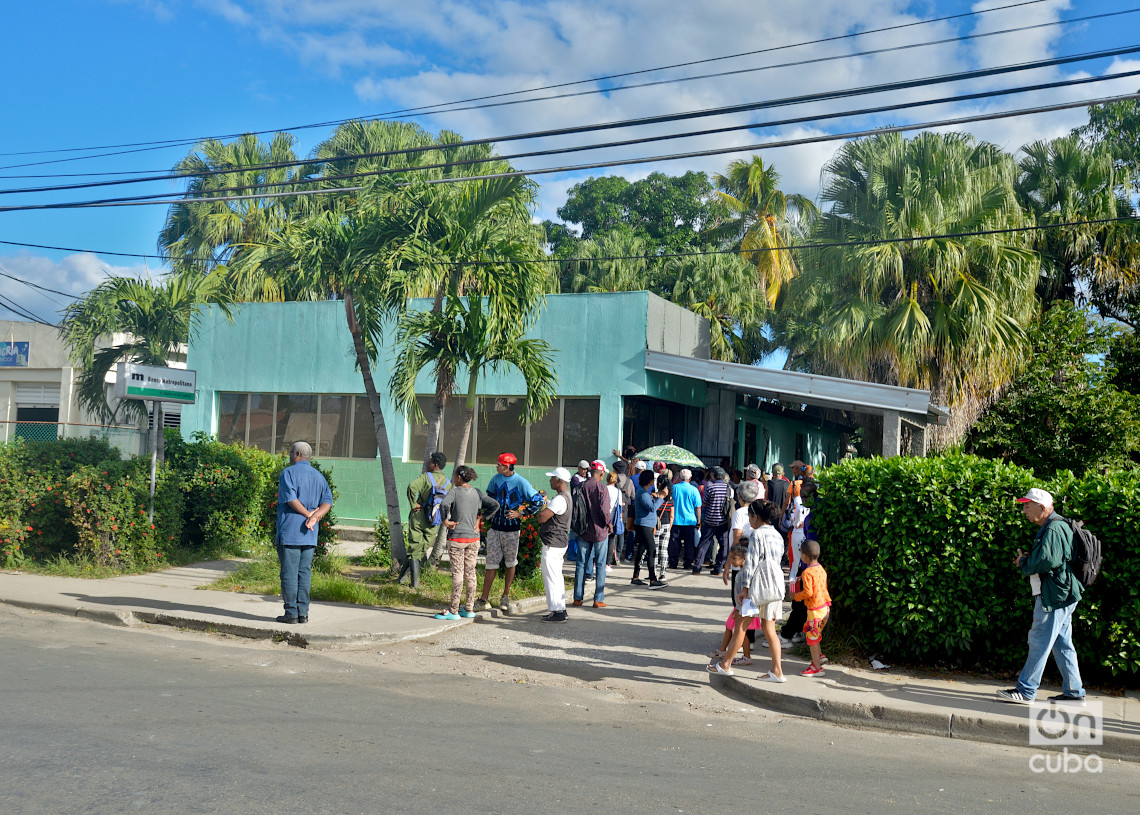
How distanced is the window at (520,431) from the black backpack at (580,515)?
713cm

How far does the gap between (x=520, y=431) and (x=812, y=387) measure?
20.1ft

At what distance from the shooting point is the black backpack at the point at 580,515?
11.0 m

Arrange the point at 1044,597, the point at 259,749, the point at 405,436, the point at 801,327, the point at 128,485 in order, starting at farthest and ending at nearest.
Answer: the point at 801,327, the point at 405,436, the point at 128,485, the point at 1044,597, the point at 259,749

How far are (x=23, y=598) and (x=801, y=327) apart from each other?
27.4 m

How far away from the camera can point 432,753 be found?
5.48 meters

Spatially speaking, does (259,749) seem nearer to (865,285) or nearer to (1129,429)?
(865,285)

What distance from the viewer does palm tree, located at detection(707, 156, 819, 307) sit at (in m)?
31.0

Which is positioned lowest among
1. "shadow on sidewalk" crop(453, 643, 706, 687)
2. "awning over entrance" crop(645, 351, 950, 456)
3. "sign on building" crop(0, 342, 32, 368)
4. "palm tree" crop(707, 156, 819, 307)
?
"shadow on sidewalk" crop(453, 643, 706, 687)

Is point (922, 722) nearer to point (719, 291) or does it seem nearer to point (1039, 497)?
point (1039, 497)

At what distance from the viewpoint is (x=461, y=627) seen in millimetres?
10164

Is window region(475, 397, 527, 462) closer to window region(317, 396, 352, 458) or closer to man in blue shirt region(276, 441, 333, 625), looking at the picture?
window region(317, 396, 352, 458)

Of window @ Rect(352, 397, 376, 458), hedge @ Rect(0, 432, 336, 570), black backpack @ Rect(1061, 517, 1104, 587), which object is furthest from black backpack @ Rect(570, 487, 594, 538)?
window @ Rect(352, 397, 376, 458)

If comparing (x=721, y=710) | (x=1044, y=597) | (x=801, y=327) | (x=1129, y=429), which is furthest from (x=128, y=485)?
(x=801, y=327)

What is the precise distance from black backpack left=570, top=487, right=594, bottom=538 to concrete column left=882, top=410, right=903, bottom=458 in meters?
5.91
